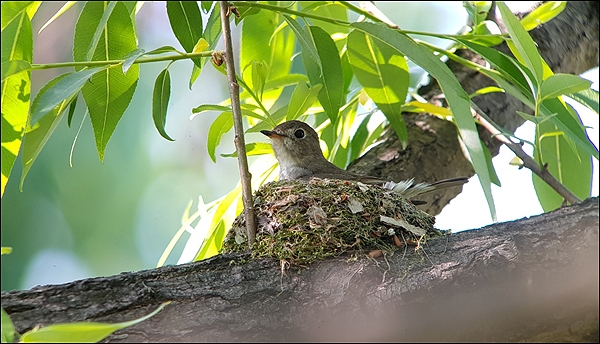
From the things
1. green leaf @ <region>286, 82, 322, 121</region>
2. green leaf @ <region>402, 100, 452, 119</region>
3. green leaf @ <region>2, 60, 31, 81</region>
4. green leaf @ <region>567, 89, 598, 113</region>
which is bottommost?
green leaf @ <region>567, 89, 598, 113</region>

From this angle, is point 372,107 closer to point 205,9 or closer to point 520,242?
point 205,9

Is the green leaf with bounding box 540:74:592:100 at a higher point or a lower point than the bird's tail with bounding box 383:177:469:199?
higher

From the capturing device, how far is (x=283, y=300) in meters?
2.30

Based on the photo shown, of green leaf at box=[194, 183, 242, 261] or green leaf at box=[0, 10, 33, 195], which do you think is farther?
green leaf at box=[194, 183, 242, 261]

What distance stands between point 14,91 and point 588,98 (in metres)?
2.60

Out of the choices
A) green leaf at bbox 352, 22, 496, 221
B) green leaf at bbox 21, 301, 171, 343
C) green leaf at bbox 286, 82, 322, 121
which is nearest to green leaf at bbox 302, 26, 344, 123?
green leaf at bbox 286, 82, 322, 121

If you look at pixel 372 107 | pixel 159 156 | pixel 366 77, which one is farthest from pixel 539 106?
pixel 159 156

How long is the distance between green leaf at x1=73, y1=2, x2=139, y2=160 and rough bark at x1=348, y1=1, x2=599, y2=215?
6.24 ft

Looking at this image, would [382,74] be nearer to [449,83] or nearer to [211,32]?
[211,32]

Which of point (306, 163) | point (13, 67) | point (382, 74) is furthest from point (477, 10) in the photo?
point (13, 67)

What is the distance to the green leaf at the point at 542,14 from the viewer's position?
4.32 metres

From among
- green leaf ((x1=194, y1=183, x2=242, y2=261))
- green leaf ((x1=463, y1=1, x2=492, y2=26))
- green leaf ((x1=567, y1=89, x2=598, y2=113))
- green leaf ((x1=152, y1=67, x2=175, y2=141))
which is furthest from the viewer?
green leaf ((x1=463, y1=1, x2=492, y2=26))

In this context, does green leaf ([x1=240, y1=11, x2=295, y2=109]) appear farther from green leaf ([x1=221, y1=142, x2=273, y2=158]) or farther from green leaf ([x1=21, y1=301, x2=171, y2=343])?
green leaf ([x1=21, y1=301, x2=171, y2=343])

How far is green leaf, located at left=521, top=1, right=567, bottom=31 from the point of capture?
4.32 m
